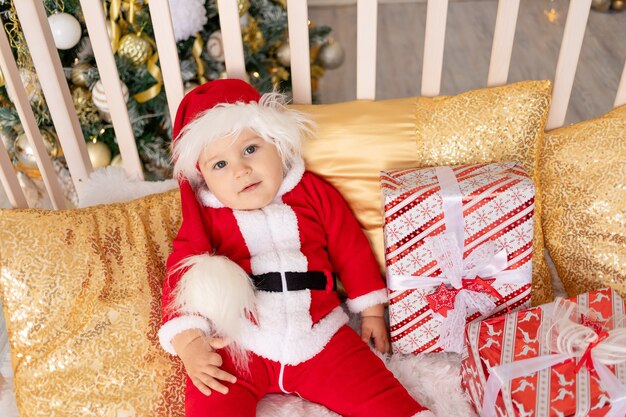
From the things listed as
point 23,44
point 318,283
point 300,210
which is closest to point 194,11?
point 23,44

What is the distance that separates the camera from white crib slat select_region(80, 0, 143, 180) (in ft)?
3.38

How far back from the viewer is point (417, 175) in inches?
38.1

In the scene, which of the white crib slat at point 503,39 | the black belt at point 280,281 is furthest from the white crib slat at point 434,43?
the black belt at point 280,281

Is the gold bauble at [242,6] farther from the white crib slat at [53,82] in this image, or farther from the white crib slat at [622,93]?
the white crib slat at [622,93]

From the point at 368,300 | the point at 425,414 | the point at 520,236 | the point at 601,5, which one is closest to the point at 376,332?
the point at 368,300

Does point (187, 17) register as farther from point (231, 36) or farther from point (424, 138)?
point (424, 138)

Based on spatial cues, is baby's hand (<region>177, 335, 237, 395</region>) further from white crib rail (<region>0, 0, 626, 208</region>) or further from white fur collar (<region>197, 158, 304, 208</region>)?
white crib rail (<region>0, 0, 626, 208</region>)

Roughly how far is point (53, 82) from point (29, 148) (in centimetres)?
41

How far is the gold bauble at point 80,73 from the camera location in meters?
1.38

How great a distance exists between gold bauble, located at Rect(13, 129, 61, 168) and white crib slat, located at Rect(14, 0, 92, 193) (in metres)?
0.31

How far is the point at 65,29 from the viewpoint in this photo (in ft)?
4.25

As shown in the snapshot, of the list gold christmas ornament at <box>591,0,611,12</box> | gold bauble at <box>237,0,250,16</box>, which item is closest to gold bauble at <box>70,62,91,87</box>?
gold bauble at <box>237,0,250,16</box>

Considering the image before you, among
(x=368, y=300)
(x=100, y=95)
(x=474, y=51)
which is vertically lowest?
(x=474, y=51)

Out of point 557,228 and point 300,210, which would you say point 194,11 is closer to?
point 300,210
